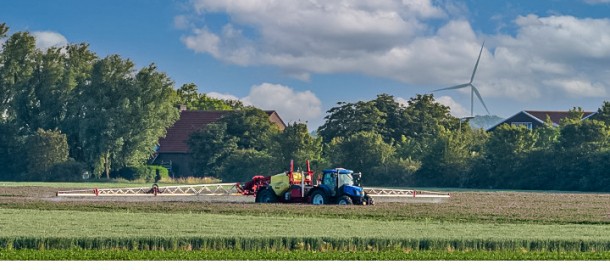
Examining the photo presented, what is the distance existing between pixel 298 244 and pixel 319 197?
22031mm

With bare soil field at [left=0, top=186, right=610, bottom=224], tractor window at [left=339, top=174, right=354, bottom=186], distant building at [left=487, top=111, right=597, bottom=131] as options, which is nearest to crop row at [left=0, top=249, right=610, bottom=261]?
bare soil field at [left=0, top=186, right=610, bottom=224]

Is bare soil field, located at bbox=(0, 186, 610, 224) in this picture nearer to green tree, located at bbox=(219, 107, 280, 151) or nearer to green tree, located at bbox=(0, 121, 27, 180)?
green tree, located at bbox=(0, 121, 27, 180)

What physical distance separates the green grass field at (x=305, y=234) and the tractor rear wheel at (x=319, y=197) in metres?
4.79

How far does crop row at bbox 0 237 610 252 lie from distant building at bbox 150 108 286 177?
80438 millimetres

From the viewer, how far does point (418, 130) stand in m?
115

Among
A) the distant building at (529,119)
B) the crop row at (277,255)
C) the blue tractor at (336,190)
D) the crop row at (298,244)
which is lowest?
the crop row at (277,255)

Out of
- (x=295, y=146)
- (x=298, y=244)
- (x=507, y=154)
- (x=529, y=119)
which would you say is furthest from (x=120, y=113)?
(x=298, y=244)

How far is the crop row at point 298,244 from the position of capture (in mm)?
27609

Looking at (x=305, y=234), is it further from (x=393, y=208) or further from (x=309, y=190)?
(x=309, y=190)

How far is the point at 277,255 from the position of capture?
85.5 feet

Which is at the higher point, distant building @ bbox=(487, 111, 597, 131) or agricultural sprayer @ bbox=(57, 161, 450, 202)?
distant building @ bbox=(487, 111, 597, 131)

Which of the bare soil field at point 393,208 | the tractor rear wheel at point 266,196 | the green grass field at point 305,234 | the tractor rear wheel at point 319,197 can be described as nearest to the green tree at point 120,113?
the bare soil field at point 393,208

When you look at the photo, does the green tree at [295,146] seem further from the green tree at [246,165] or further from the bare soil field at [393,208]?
the bare soil field at [393,208]

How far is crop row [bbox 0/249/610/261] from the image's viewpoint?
82.3ft
